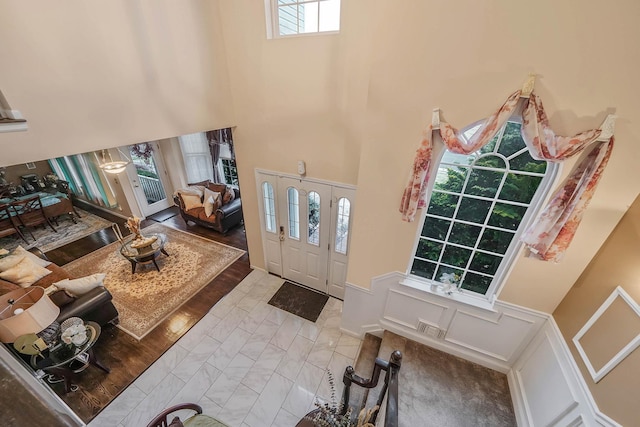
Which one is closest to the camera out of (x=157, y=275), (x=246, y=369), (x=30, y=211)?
(x=246, y=369)

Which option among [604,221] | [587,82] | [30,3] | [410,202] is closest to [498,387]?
[604,221]

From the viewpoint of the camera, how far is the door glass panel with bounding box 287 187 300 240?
146 inches

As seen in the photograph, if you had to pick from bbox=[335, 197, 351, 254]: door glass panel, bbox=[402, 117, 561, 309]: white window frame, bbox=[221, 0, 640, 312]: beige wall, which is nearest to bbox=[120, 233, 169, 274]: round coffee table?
bbox=[221, 0, 640, 312]: beige wall

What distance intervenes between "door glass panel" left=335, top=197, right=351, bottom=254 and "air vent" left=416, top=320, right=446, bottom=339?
1.35 m

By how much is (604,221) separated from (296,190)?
308 centimetres

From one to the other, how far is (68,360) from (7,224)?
504cm

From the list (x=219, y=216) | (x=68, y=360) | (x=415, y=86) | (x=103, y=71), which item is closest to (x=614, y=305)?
(x=415, y=86)

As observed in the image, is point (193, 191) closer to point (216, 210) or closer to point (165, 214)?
point (216, 210)

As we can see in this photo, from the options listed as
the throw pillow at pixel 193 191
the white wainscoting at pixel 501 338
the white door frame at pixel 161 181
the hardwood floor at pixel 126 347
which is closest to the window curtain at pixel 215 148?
the throw pillow at pixel 193 191

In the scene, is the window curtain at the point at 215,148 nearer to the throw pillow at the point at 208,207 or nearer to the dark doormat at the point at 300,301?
the throw pillow at the point at 208,207

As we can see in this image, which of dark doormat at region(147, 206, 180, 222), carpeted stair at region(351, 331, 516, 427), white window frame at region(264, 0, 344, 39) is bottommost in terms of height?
dark doormat at region(147, 206, 180, 222)

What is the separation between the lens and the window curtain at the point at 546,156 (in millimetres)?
1697

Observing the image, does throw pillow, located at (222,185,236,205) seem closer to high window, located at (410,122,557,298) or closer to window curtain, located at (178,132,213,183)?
window curtain, located at (178,132,213,183)

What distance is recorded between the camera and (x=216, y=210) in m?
5.72
